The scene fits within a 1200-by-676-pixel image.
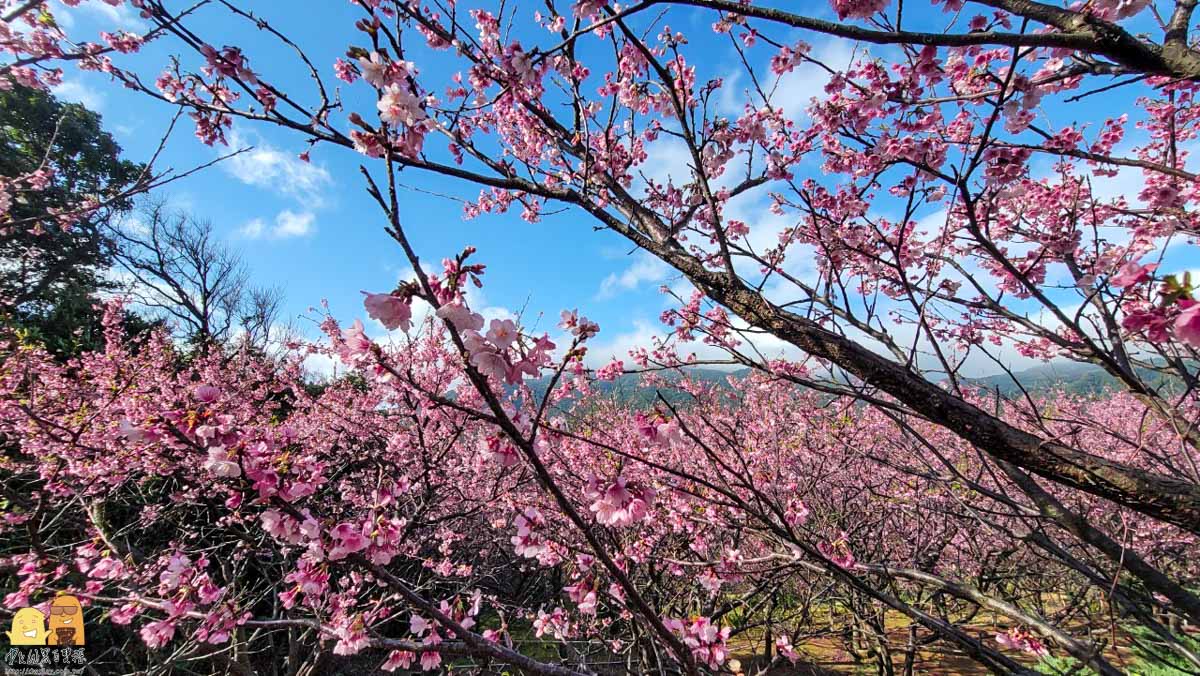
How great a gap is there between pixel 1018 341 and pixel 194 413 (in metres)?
5.30

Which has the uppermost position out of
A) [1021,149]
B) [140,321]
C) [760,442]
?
[140,321]

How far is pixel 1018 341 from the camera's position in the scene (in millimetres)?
3625

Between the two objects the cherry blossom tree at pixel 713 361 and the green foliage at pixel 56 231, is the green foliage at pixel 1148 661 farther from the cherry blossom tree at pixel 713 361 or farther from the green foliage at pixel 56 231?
the green foliage at pixel 56 231

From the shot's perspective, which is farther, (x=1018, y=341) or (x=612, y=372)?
(x=612, y=372)

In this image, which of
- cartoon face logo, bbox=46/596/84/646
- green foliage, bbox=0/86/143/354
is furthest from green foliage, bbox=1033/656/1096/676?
green foliage, bbox=0/86/143/354

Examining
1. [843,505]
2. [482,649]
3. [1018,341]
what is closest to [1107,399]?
[843,505]

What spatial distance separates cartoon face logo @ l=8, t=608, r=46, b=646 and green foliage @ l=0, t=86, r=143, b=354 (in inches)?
369

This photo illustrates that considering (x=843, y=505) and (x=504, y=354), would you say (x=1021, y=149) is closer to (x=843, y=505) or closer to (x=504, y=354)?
(x=504, y=354)

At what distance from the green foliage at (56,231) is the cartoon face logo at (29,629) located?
9362mm

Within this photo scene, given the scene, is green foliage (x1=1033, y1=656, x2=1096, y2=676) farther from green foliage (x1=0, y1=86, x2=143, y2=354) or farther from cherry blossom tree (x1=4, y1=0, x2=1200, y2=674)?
green foliage (x1=0, y1=86, x2=143, y2=354)

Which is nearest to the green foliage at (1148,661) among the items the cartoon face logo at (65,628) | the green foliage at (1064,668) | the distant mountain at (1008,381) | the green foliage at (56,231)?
the green foliage at (1064,668)

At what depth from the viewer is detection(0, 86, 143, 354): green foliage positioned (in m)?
10.7

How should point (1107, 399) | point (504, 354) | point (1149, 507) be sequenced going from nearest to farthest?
point (504, 354) → point (1149, 507) → point (1107, 399)

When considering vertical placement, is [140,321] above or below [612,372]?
above
